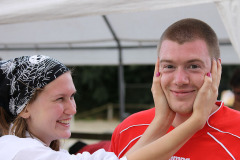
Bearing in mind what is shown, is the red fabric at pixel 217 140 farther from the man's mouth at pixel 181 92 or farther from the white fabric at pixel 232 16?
the white fabric at pixel 232 16

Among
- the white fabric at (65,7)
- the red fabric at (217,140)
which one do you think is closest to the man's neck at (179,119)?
the red fabric at (217,140)

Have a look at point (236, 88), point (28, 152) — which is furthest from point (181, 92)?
point (236, 88)

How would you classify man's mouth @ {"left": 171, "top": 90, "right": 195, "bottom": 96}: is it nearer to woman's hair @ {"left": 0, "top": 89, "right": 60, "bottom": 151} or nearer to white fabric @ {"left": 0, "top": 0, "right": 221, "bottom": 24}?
white fabric @ {"left": 0, "top": 0, "right": 221, "bottom": 24}

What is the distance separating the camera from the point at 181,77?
1.86 m

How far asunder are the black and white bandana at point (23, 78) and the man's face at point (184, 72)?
2.04 feet

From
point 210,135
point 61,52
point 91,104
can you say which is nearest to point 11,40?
point 61,52

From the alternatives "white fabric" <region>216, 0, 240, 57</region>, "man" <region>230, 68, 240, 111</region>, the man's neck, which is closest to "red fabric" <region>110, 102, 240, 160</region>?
the man's neck

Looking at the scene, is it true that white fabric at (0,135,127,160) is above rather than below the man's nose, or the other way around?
below

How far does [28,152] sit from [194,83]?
3.14 feet

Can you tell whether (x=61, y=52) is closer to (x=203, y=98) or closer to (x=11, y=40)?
(x=11, y=40)

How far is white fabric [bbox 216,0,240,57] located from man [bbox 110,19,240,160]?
0.11m

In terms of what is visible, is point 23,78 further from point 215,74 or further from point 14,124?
point 215,74

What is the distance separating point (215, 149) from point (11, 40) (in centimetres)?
435

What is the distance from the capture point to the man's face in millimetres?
1855
